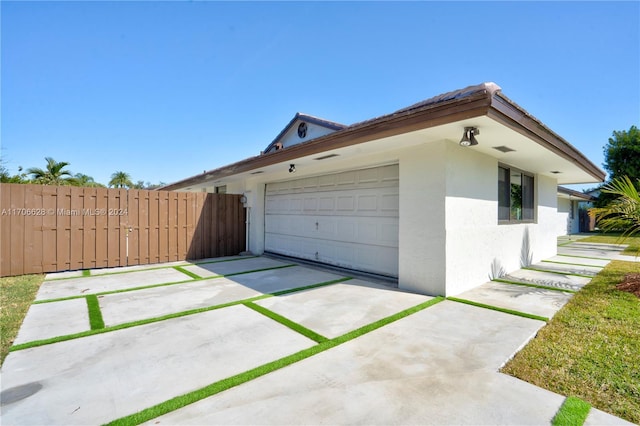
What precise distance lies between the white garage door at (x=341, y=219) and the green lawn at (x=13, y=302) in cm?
632

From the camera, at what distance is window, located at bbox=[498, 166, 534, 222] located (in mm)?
7371

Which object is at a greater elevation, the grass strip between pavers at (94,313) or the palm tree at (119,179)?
the palm tree at (119,179)

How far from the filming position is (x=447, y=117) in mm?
4051

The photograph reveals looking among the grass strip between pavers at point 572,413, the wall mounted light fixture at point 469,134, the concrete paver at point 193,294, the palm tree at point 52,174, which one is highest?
the palm tree at point 52,174

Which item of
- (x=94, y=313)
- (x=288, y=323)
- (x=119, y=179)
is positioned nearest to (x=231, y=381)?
(x=288, y=323)

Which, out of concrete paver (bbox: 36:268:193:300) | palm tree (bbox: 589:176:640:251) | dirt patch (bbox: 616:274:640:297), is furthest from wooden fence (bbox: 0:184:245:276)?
dirt patch (bbox: 616:274:640:297)

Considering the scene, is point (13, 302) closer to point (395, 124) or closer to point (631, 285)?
point (395, 124)

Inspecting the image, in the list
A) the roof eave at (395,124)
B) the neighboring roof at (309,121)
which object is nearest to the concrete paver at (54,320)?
the roof eave at (395,124)

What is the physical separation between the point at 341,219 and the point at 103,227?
689 cm

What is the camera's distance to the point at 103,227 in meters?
8.36

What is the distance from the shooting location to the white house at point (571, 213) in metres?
20.6

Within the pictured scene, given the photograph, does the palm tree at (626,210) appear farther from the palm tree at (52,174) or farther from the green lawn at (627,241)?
the palm tree at (52,174)

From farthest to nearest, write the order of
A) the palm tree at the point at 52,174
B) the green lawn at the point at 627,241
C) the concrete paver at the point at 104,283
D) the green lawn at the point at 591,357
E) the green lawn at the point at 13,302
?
the palm tree at the point at 52,174
the green lawn at the point at 627,241
the concrete paver at the point at 104,283
the green lawn at the point at 13,302
the green lawn at the point at 591,357

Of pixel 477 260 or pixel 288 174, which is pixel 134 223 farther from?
pixel 477 260
